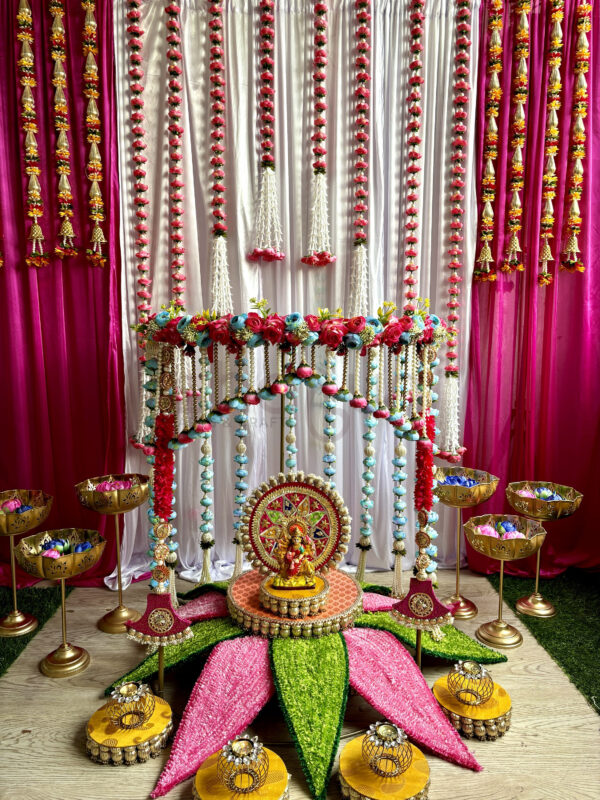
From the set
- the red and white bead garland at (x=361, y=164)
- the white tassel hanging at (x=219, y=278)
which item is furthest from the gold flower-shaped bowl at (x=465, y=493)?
the white tassel hanging at (x=219, y=278)

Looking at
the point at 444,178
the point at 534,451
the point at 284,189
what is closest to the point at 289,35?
the point at 284,189

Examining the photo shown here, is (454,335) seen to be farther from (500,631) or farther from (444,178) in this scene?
(500,631)

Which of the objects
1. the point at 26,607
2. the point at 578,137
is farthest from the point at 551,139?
the point at 26,607

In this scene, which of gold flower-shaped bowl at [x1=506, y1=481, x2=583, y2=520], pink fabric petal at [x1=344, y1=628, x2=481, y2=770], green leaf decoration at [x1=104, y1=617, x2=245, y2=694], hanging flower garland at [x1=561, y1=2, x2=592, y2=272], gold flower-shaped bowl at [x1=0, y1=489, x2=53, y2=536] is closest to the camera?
pink fabric petal at [x1=344, y1=628, x2=481, y2=770]

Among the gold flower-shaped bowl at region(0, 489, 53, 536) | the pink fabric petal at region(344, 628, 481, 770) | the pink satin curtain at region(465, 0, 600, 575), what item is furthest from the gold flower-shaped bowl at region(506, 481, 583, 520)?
the gold flower-shaped bowl at region(0, 489, 53, 536)

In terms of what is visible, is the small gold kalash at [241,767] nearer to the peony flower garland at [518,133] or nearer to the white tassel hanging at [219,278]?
the white tassel hanging at [219,278]

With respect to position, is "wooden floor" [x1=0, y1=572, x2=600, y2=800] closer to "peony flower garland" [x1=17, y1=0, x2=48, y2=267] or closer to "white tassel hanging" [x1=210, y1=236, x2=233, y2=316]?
"white tassel hanging" [x1=210, y1=236, x2=233, y2=316]

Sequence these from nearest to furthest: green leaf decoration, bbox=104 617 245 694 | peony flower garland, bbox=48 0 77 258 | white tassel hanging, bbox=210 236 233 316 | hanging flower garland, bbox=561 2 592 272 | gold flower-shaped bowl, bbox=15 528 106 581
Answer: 1. green leaf decoration, bbox=104 617 245 694
2. gold flower-shaped bowl, bbox=15 528 106 581
3. peony flower garland, bbox=48 0 77 258
4. hanging flower garland, bbox=561 2 592 272
5. white tassel hanging, bbox=210 236 233 316

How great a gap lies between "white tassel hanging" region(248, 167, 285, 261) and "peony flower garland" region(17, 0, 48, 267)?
1.08 m

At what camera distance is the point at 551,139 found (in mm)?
3068

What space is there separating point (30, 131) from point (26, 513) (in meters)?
1.87

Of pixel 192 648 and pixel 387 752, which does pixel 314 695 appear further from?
pixel 192 648

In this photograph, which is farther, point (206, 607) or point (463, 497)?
point (463, 497)

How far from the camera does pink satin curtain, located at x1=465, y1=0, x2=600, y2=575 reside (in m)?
3.08
